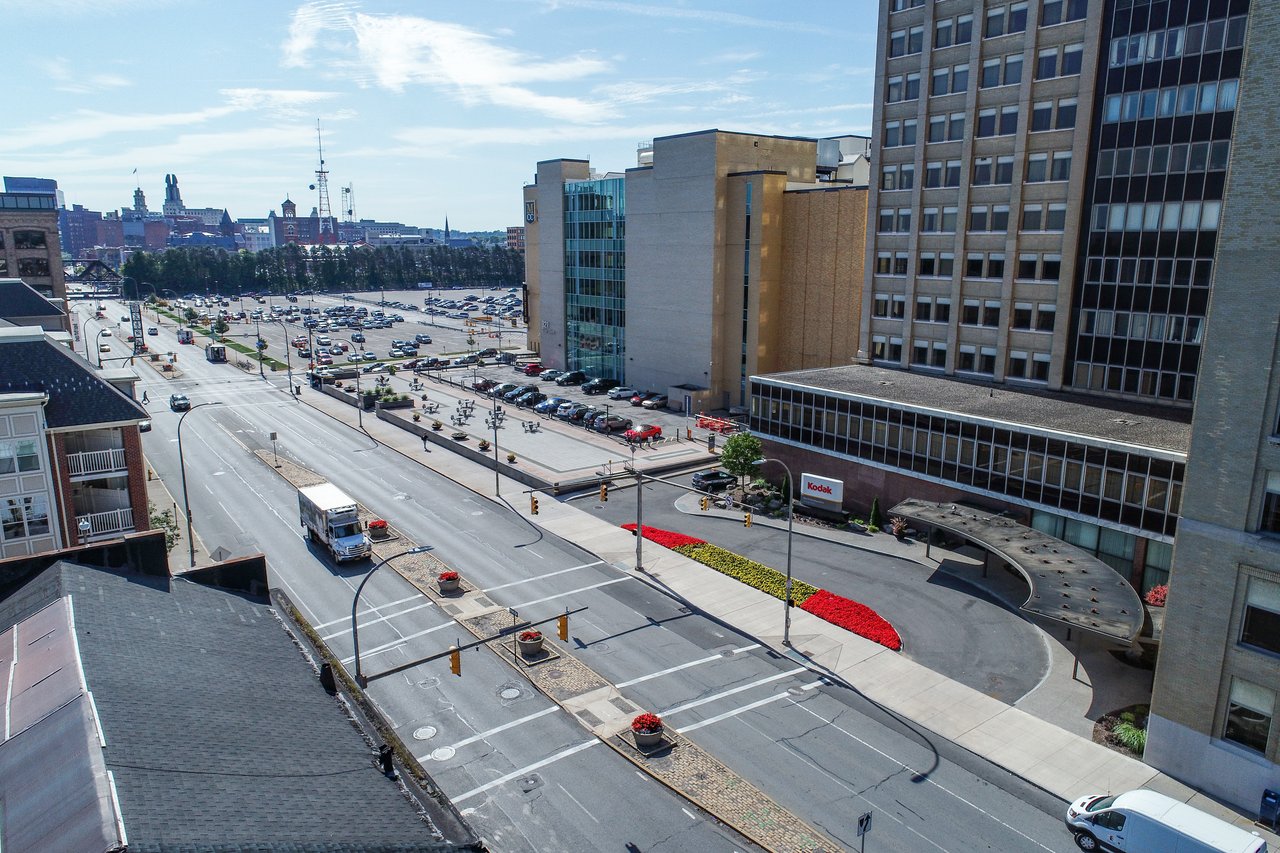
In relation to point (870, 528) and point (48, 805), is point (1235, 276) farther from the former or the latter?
point (48, 805)

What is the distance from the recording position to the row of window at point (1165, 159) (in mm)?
41281

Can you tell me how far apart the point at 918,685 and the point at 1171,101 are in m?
33.7

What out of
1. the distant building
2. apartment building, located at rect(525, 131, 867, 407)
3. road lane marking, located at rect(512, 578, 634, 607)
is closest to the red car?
apartment building, located at rect(525, 131, 867, 407)

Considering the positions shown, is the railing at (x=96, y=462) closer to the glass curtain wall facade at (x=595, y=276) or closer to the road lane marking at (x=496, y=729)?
the road lane marking at (x=496, y=729)

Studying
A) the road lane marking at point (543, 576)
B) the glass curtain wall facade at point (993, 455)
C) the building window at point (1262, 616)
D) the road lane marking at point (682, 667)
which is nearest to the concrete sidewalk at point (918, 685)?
the road lane marking at point (543, 576)

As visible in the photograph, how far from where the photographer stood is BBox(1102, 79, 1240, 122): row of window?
40812mm

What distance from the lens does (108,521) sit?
35.5 m

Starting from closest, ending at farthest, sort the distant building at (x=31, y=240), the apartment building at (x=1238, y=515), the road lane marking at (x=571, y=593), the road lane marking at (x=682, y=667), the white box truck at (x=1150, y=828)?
the white box truck at (x=1150, y=828)
the apartment building at (x=1238, y=515)
the road lane marking at (x=682, y=667)
the road lane marking at (x=571, y=593)
the distant building at (x=31, y=240)

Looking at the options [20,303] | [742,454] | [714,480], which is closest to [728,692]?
[742,454]

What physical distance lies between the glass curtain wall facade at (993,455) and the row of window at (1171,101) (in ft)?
61.3

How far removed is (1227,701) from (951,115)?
40.1 m

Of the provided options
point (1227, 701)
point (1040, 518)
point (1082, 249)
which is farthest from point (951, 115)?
point (1227, 701)

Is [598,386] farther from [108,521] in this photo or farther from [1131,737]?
[1131,737]

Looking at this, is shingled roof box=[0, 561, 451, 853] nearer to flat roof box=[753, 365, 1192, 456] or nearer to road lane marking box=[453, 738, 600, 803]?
road lane marking box=[453, 738, 600, 803]
